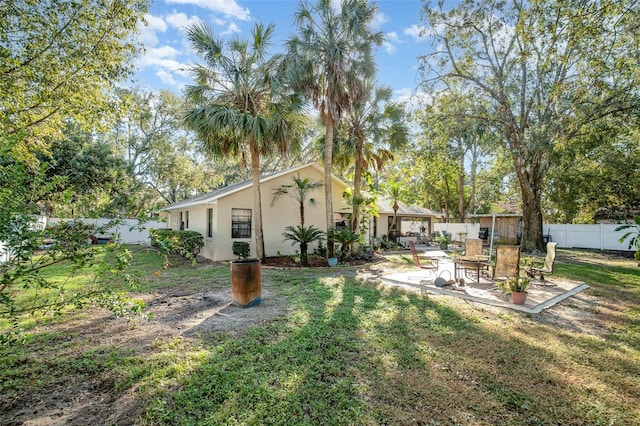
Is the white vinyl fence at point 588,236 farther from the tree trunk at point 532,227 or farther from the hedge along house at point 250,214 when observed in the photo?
the hedge along house at point 250,214

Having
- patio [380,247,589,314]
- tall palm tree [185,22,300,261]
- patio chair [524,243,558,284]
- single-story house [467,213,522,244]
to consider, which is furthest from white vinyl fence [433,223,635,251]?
tall palm tree [185,22,300,261]

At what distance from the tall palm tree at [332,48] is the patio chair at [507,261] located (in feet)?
24.1

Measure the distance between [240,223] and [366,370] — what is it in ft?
36.5

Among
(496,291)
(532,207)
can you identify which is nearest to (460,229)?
(532,207)

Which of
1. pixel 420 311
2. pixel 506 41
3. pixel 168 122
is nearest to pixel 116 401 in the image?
pixel 420 311

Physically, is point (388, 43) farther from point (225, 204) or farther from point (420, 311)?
point (420, 311)

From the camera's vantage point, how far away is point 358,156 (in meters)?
14.0

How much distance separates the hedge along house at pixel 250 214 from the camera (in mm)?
13312

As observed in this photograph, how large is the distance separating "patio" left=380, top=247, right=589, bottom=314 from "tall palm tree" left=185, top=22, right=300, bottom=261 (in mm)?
6679

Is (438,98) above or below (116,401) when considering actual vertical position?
above

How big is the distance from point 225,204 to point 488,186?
30.6 meters

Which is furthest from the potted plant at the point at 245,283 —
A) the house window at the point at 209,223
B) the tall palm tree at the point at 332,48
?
the house window at the point at 209,223

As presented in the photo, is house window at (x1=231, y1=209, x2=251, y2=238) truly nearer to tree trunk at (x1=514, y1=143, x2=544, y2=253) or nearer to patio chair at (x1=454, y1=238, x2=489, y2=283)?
patio chair at (x1=454, y1=238, x2=489, y2=283)

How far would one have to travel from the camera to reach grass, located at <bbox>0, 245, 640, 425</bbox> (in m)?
3.04
